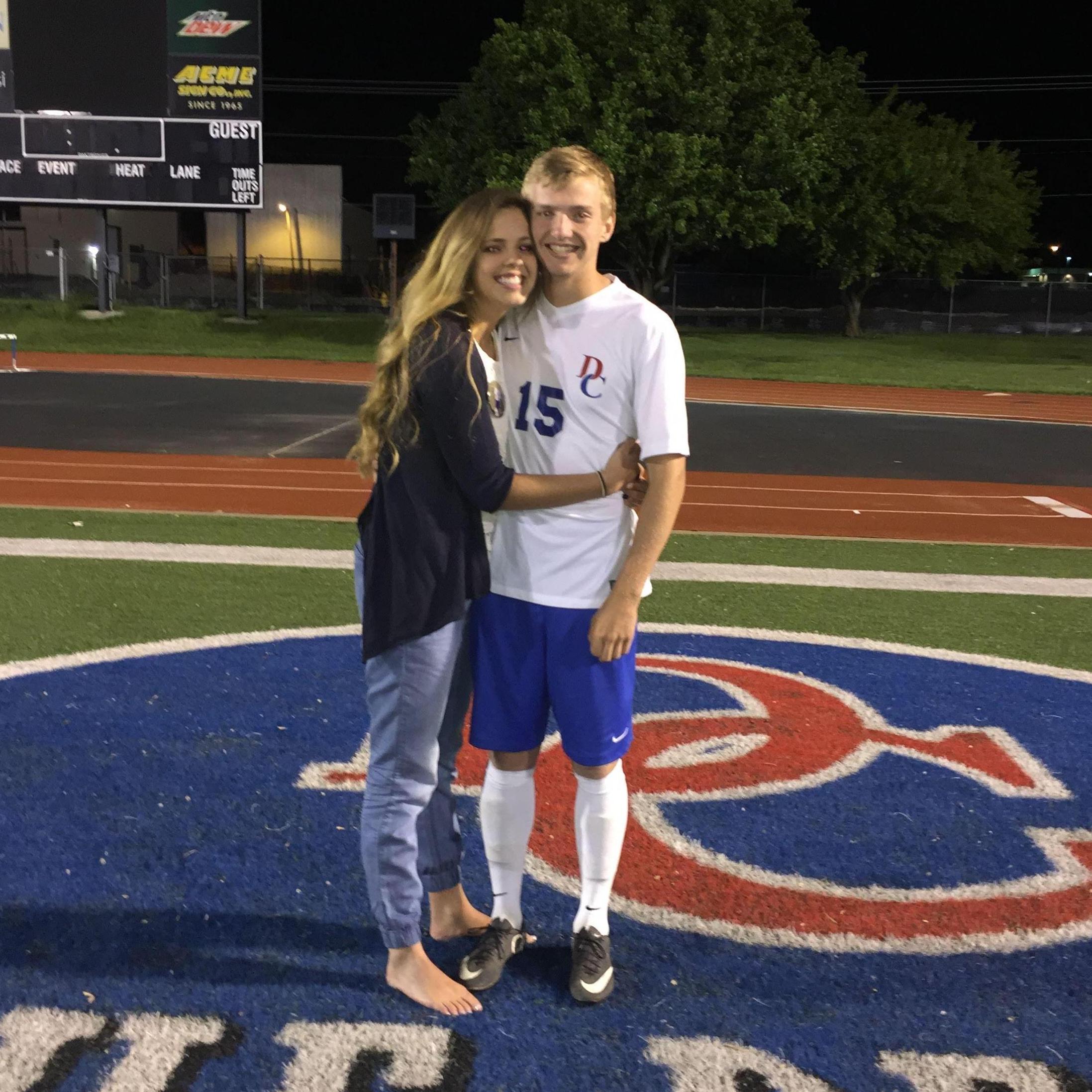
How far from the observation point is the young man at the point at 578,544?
2.51 metres

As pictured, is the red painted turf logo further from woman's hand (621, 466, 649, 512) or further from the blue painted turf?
woman's hand (621, 466, 649, 512)

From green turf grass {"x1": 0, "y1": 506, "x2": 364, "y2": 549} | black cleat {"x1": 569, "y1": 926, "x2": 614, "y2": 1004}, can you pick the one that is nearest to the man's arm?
black cleat {"x1": 569, "y1": 926, "x2": 614, "y2": 1004}

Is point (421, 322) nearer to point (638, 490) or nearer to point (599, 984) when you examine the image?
point (638, 490)

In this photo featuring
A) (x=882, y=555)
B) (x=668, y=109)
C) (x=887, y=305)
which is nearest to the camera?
(x=882, y=555)

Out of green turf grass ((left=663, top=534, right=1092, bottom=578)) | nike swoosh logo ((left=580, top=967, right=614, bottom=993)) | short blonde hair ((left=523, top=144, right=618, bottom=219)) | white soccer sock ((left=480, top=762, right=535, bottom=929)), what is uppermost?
short blonde hair ((left=523, top=144, right=618, bottom=219))

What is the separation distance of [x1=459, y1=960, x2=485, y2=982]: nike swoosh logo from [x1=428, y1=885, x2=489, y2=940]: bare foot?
187mm

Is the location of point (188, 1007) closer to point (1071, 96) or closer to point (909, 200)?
point (909, 200)

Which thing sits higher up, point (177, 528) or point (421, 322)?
point (421, 322)

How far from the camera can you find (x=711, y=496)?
32.7 ft

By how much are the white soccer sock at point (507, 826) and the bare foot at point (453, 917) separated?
98 millimetres

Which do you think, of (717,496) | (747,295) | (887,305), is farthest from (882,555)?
(887,305)

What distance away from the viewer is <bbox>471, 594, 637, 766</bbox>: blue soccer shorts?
2.62m

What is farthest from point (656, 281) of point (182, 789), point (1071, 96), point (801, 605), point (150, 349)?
point (1071, 96)

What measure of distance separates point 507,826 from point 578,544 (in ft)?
2.35
